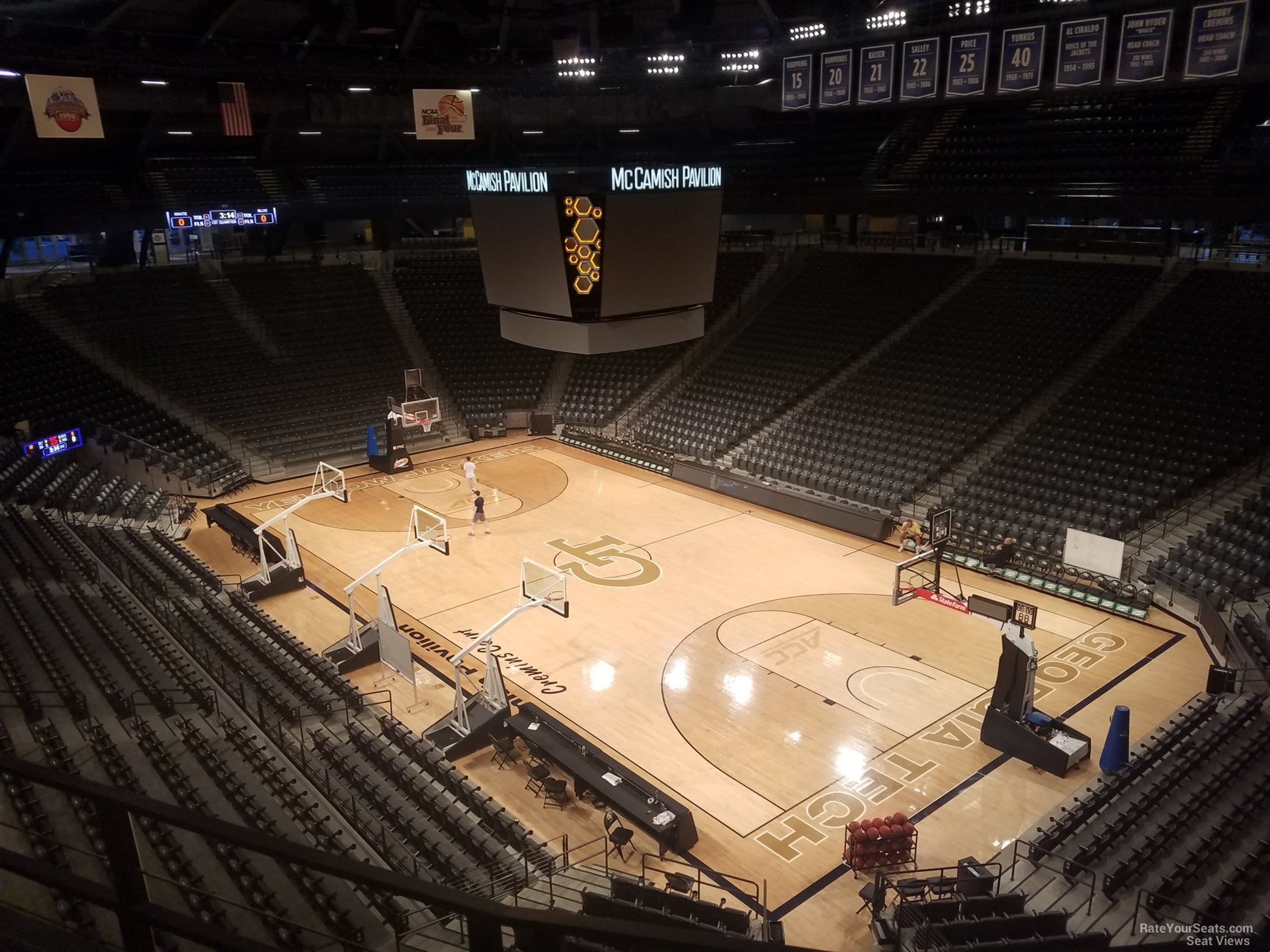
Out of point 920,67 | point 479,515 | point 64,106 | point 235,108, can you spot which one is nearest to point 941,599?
point 479,515

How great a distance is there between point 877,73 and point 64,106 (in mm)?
17617

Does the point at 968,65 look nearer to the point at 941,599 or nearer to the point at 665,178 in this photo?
the point at 665,178

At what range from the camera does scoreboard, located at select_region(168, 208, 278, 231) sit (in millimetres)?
28656

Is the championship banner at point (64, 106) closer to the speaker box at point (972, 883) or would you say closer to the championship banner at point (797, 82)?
the championship banner at point (797, 82)

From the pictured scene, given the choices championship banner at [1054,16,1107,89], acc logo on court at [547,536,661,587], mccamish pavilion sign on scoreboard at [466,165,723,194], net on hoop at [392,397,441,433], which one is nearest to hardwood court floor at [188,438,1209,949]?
acc logo on court at [547,536,661,587]

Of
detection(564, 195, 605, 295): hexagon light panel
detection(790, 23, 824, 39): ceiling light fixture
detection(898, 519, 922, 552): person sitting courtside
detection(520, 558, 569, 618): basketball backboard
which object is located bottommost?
detection(898, 519, 922, 552): person sitting courtside

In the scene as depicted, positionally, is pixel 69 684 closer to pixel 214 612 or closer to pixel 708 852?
pixel 214 612

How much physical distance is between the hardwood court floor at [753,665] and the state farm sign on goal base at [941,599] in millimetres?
1946

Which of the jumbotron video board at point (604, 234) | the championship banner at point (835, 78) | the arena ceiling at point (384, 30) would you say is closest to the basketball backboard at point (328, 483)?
the jumbotron video board at point (604, 234)

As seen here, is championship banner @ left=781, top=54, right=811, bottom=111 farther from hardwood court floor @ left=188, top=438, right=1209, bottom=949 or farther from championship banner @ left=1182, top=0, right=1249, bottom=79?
hardwood court floor @ left=188, top=438, right=1209, bottom=949

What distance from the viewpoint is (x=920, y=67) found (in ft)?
65.1

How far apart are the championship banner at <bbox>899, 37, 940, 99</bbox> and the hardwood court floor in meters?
10.0

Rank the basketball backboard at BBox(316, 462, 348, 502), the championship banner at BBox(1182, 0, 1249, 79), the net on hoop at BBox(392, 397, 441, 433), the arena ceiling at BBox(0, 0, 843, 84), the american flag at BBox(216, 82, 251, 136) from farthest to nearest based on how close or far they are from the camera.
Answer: the american flag at BBox(216, 82, 251, 136)
the net on hoop at BBox(392, 397, 441, 433)
the arena ceiling at BBox(0, 0, 843, 84)
the basketball backboard at BBox(316, 462, 348, 502)
the championship banner at BBox(1182, 0, 1249, 79)

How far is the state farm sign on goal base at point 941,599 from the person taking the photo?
12.1 m
